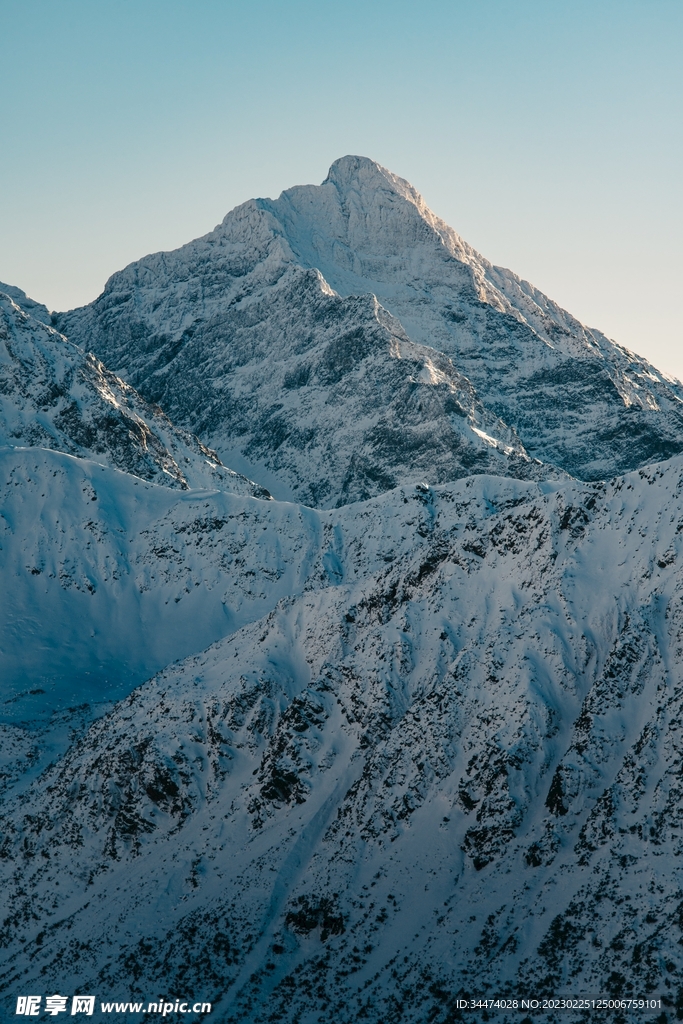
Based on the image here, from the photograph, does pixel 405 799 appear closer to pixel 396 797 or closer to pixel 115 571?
pixel 396 797

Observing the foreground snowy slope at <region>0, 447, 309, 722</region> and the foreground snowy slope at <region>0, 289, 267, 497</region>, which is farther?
the foreground snowy slope at <region>0, 289, 267, 497</region>

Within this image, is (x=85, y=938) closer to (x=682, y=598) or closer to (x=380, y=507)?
(x=682, y=598)

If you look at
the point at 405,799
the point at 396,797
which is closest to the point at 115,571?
the point at 396,797

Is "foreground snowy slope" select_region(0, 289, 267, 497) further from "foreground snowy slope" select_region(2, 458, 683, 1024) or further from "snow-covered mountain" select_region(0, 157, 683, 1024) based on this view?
"foreground snowy slope" select_region(2, 458, 683, 1024)

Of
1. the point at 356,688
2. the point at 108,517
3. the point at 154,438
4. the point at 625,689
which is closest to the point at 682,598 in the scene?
the point at 625,689

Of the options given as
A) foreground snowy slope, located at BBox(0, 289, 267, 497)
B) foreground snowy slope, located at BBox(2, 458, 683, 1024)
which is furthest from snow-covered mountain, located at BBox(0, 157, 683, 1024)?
foreground snowy slope, located at BBox(0, 289, 267, 497)
